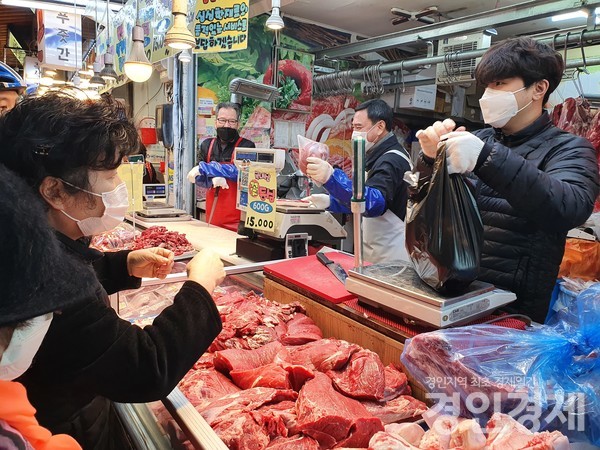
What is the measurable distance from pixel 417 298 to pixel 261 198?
6.32ft

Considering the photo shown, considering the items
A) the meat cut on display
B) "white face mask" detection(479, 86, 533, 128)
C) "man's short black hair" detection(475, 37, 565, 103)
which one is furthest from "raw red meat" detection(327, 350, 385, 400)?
"man's short black hair" detection(475, 37, 565, 103)

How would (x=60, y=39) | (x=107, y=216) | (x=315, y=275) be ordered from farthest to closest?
(x=60, y=39), (x=315, y=275), (x=107, y=216)

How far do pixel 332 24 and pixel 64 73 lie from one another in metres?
9.82

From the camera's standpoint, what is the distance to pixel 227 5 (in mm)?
4285

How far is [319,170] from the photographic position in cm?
311

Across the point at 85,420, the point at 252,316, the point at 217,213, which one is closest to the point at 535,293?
the point at 252,316

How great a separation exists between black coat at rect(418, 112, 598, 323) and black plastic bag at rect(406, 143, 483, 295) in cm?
20

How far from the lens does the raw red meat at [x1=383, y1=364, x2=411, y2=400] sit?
5.15 ft

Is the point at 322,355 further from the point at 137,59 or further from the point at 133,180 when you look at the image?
the point at 137,59

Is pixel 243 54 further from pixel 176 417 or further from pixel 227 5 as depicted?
pixel 176 417

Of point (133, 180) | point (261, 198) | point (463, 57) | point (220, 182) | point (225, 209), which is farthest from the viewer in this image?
point (463, 57)

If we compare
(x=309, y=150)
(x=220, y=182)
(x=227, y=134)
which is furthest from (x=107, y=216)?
(x=227, y=134)

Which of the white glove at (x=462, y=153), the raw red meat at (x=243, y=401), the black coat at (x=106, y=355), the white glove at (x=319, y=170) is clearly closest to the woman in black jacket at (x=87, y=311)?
the black coat at (x=106, y=355)

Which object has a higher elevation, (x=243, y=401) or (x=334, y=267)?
(x=334, y=267)
